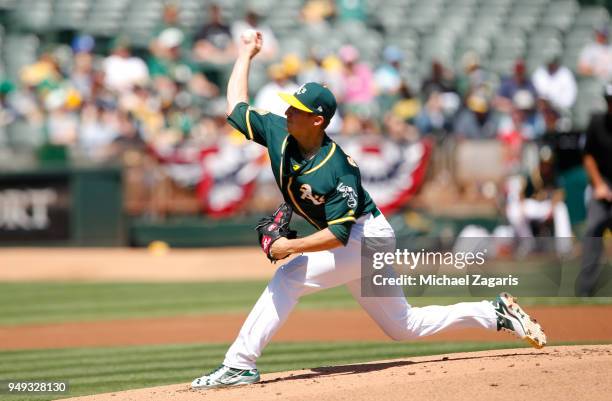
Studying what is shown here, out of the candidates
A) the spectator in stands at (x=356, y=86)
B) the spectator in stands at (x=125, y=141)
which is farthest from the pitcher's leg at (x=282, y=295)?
the spectator in stands at (x=356, y=86)

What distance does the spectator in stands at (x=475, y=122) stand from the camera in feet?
54.4

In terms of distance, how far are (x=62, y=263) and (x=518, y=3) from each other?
426 inches

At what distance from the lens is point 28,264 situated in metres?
15.1

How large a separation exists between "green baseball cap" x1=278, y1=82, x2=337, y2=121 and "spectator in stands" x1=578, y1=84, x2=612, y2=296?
454cm

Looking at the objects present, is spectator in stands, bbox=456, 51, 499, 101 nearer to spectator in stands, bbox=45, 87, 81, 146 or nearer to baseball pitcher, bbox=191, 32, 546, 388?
spectator in stands, bbox=45, 87, 81, 146

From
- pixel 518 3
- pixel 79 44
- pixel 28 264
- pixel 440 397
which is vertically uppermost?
pixel 518 3

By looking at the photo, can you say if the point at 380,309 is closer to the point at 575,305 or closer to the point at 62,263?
the point at 575,305

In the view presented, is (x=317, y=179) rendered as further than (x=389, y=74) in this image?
No

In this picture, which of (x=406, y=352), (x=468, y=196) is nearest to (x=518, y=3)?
(x=468, y=196)

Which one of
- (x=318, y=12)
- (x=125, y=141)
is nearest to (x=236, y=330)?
(x=125, y=141)

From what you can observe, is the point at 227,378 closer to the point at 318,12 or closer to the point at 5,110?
the point at 5,110

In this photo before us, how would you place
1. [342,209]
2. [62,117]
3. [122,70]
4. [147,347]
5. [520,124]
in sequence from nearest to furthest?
[342,209] < [147,347] < [62,117] < [520,124] < [122,70]

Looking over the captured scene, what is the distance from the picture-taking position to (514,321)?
22.7 ft

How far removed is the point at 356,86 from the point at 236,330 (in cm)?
754
